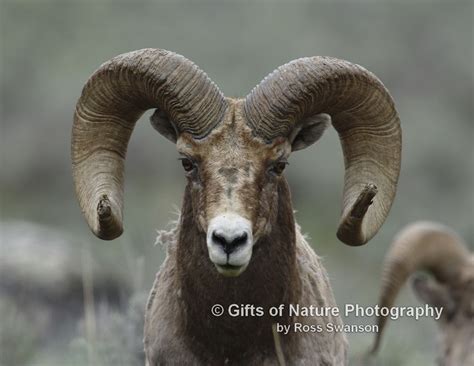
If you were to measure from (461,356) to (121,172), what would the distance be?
502 cm

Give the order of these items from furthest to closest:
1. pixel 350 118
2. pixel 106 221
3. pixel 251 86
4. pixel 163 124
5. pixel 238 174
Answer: pixel 251 86 → pixel 350 118 → pixel 163 124 → pixel 106 221 → pixel 238 174

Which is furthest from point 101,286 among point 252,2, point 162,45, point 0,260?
point 252,2

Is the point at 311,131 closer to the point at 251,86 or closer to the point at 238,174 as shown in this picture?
the point at 238,174

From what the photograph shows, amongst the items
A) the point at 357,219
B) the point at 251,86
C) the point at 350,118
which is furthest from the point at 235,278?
the point at 251,86

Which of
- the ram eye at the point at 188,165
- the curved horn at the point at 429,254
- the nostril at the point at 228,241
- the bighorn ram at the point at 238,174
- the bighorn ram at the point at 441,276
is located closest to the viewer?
the nostril at the point at 228,241

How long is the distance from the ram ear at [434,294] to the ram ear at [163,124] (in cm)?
554

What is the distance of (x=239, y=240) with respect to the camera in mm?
8281

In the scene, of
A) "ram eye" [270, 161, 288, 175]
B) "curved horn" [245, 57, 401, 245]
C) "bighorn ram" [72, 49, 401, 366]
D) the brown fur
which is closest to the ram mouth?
"bighorn ram" [72, 49, 401, 366]

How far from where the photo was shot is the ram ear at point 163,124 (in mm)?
9883

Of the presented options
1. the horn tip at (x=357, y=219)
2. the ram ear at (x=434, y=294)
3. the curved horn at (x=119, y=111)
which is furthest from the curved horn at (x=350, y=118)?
the ram ear at (x=434, y=294)

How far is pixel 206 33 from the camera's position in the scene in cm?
4822

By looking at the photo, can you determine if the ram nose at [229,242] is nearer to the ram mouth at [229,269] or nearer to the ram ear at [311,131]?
the ram mouth at [229,269]

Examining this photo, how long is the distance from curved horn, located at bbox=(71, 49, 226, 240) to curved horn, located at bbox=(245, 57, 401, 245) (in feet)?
1.28

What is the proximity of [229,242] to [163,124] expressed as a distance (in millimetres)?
1963
